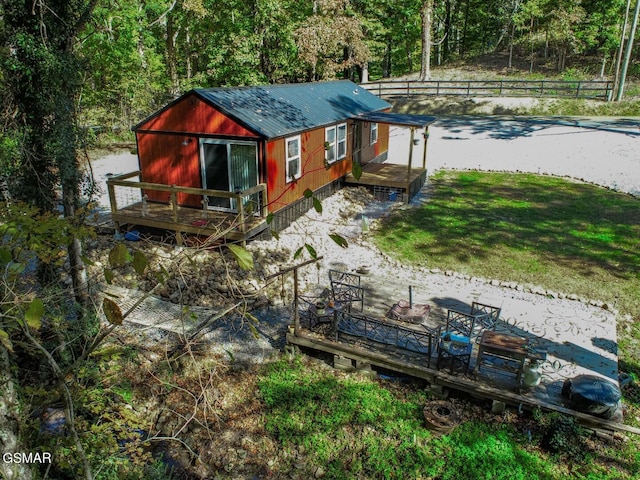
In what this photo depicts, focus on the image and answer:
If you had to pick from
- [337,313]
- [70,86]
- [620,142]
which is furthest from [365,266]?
[620,142]

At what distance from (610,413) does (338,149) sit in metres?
11.4

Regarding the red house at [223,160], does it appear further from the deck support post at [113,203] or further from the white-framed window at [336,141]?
the white-framed window at [336,141]

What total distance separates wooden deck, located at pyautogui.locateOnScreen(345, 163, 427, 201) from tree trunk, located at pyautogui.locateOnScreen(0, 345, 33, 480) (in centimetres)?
1268

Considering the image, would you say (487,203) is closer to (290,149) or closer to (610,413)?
(290,149)

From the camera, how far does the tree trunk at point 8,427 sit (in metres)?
4.05

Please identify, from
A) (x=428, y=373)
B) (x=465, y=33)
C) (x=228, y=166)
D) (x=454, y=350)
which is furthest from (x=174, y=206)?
(x=465, y=33)

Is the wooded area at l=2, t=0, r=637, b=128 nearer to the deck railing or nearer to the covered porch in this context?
the deck railing

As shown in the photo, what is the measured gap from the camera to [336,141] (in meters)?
15.9

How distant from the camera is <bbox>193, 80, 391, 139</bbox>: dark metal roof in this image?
1215 centimetres

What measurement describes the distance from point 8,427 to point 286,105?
456 inches

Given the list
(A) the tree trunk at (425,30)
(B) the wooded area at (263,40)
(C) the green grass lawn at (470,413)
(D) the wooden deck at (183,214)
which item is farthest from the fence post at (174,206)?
(A) the tree trunk at (425,30)

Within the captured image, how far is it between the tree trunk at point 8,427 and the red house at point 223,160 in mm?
6914

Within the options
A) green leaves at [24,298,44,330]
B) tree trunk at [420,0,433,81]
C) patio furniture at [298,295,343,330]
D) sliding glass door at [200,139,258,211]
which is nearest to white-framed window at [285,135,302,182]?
sliding glass door at [200,139,258,211]

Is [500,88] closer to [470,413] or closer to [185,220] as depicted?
[185,220]
